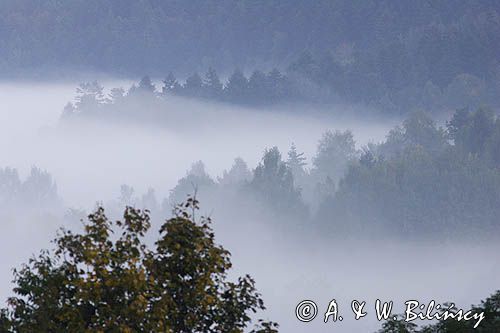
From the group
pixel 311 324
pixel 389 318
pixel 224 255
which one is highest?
pixel 311 324

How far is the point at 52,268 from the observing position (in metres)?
28.0

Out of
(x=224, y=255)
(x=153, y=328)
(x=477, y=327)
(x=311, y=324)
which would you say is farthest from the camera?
(x=311, y=324)

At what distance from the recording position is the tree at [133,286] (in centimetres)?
2627

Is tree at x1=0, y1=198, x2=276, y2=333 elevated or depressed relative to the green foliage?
depressed

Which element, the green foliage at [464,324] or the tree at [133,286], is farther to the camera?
the green foliage at [464,324]

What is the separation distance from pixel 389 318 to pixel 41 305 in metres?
10.4

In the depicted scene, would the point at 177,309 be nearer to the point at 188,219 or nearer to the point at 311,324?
the point at 188,219

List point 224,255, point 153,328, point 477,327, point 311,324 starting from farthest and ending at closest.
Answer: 1. point 311,324
2. point 477,327
3. point 224,255
4. point 153,328

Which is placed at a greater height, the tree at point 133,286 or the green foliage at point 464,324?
the green foliage at point 464,324

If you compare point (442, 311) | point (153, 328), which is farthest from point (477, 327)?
point (153, 328)

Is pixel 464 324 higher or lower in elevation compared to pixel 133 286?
higher

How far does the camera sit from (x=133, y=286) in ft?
85.8

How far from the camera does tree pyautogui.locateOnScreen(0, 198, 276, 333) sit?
86.2ft

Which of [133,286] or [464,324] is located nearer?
Result: [133,286]
